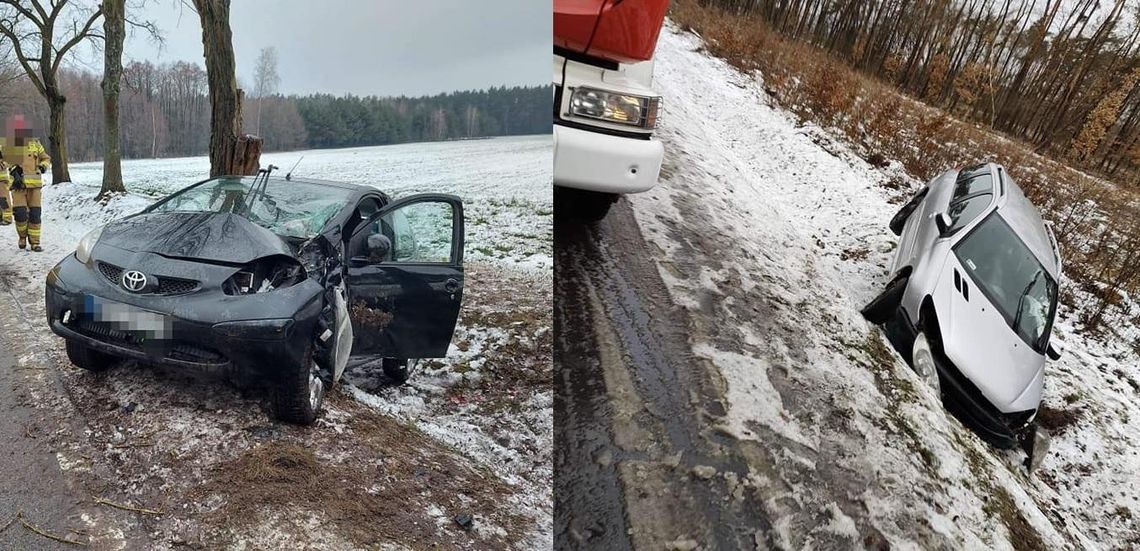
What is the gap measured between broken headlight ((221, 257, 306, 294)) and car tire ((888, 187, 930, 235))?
21.6 ft

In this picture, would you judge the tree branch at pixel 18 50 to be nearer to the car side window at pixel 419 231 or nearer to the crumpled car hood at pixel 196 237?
the crumpled car hood at pixel 196 237

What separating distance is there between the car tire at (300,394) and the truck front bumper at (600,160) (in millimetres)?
907

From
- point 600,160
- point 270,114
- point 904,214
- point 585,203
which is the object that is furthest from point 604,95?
point 904,214

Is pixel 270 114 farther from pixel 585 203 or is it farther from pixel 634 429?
pixel 585 203

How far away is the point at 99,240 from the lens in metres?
1.21

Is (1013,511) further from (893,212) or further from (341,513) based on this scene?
(893,212)

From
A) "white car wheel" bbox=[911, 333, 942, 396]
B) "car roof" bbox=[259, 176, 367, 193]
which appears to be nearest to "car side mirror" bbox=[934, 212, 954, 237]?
"white car wheel" bbox=[911, 333, 942, 396]

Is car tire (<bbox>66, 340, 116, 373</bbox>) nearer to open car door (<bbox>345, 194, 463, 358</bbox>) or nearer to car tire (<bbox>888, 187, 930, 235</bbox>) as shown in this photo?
open car door (<bbox>345, 194, 463, 358</bbox>)

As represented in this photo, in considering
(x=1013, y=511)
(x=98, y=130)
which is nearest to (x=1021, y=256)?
(x=1013, y=511)

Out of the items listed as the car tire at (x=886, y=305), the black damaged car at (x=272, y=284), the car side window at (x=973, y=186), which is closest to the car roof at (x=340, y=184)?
the black damaged car at (x=272, y=284)

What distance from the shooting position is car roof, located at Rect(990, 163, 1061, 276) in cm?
510

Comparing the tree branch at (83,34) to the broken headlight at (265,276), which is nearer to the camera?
the broken headlight at (265,276)

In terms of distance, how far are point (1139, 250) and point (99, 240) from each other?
11154mm

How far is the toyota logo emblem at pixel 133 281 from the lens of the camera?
1134mm
